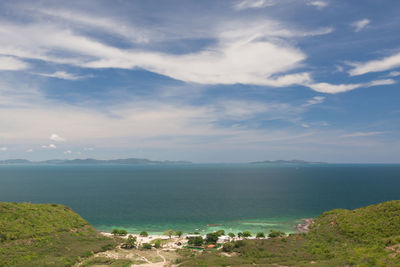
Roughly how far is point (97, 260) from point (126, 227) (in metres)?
39.3

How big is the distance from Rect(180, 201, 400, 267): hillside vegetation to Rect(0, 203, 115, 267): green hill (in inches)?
A: 817

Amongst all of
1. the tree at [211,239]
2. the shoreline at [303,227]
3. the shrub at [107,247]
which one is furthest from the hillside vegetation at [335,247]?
the shoreline at [303,227]

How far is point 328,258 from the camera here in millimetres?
37906

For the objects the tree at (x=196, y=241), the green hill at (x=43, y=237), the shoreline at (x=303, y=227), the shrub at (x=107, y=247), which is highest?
the green hill at (x=43, y=237)

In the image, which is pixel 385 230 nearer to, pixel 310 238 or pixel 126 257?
pixel 310 238

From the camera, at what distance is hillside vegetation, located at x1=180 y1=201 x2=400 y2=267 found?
34.6 meters

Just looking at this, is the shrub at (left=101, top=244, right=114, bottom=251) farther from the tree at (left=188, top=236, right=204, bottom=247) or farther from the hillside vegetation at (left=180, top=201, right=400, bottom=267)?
the tree at (left=188, top=236, right=204, bottom=247)

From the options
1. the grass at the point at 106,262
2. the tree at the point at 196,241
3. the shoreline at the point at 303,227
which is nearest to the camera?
the grass at the point at 106,262

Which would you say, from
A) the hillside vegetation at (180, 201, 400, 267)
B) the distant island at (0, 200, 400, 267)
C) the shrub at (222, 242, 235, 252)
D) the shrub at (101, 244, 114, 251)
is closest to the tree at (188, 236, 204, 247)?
the distant island at (0, 200, 400, 267)

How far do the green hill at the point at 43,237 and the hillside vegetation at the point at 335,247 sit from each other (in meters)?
20.7

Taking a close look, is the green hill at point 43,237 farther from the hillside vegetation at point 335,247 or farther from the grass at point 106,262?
the hillside vegetation at point 335,247

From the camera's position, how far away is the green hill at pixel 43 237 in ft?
129

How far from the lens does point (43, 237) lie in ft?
157

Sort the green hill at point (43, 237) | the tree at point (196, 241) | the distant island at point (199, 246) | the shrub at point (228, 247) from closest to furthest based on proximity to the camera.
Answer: the distant island at point (199, 246)
the green hill at point (43, 237)
the shrub at point (228, 247)
the tree at point (196, 241)
